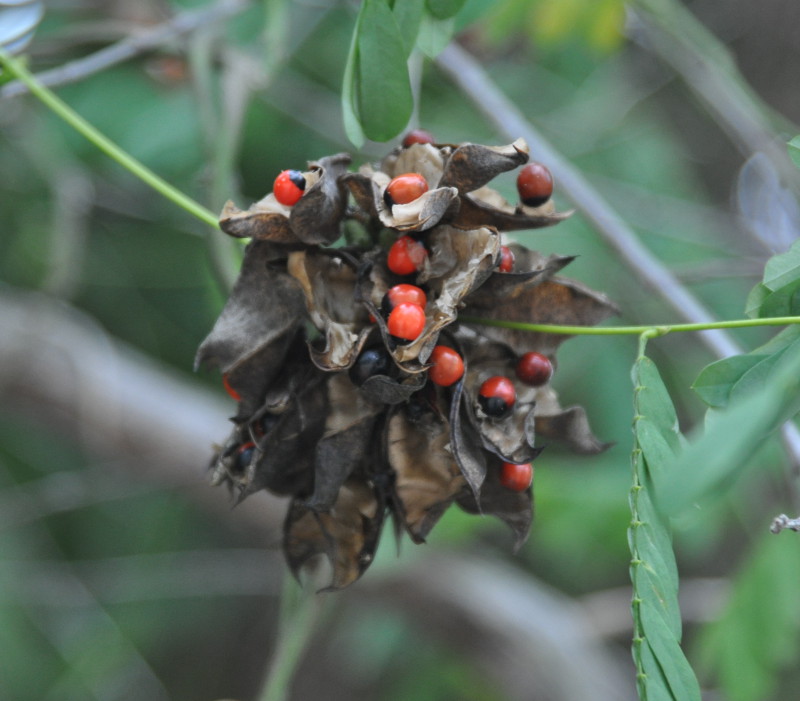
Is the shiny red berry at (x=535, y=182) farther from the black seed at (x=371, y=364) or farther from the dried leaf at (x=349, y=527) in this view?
the dried leaf at (x=349, y=527)

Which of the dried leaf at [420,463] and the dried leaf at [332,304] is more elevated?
the dried leaf at [332,304]

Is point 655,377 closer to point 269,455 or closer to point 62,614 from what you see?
point 269,455

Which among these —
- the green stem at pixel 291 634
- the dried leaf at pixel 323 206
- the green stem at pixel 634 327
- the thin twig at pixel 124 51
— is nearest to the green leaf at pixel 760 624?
the green stem at pixel 291 634

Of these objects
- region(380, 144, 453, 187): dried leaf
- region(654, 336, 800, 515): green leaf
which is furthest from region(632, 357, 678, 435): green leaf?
region(380, 144, 453, 187): dried leaf

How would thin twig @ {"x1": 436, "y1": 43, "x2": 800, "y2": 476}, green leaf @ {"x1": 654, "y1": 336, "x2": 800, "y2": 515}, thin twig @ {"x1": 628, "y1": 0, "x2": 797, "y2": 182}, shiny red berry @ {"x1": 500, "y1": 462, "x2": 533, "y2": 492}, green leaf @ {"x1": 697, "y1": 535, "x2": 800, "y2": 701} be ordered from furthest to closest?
thin twig @ {"x1": 628, "y1": 0, "x2": 797, "y2": 182} → green leaf @ {"x1": 697, "y1": 535, "x2": 800, "y2": 701} → thin twig @ {"x1": 436, "y1": 43, "x2": 800, "y2": 476} → shiny red berry @ {"x1": 500, "y1": 462, "x2": 533, "y2": 492} → green leaf @ {"x1": 654, "y1": 336, "x2": 800, "y2": 515}

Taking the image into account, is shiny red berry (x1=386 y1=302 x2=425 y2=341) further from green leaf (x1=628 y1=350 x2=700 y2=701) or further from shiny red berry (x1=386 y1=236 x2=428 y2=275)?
green leaf (x1=628 y1=350 x2=700 y2=701)

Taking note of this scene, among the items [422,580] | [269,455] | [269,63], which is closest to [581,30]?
[269,63]

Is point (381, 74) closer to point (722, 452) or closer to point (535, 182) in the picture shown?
point (535, 182)
